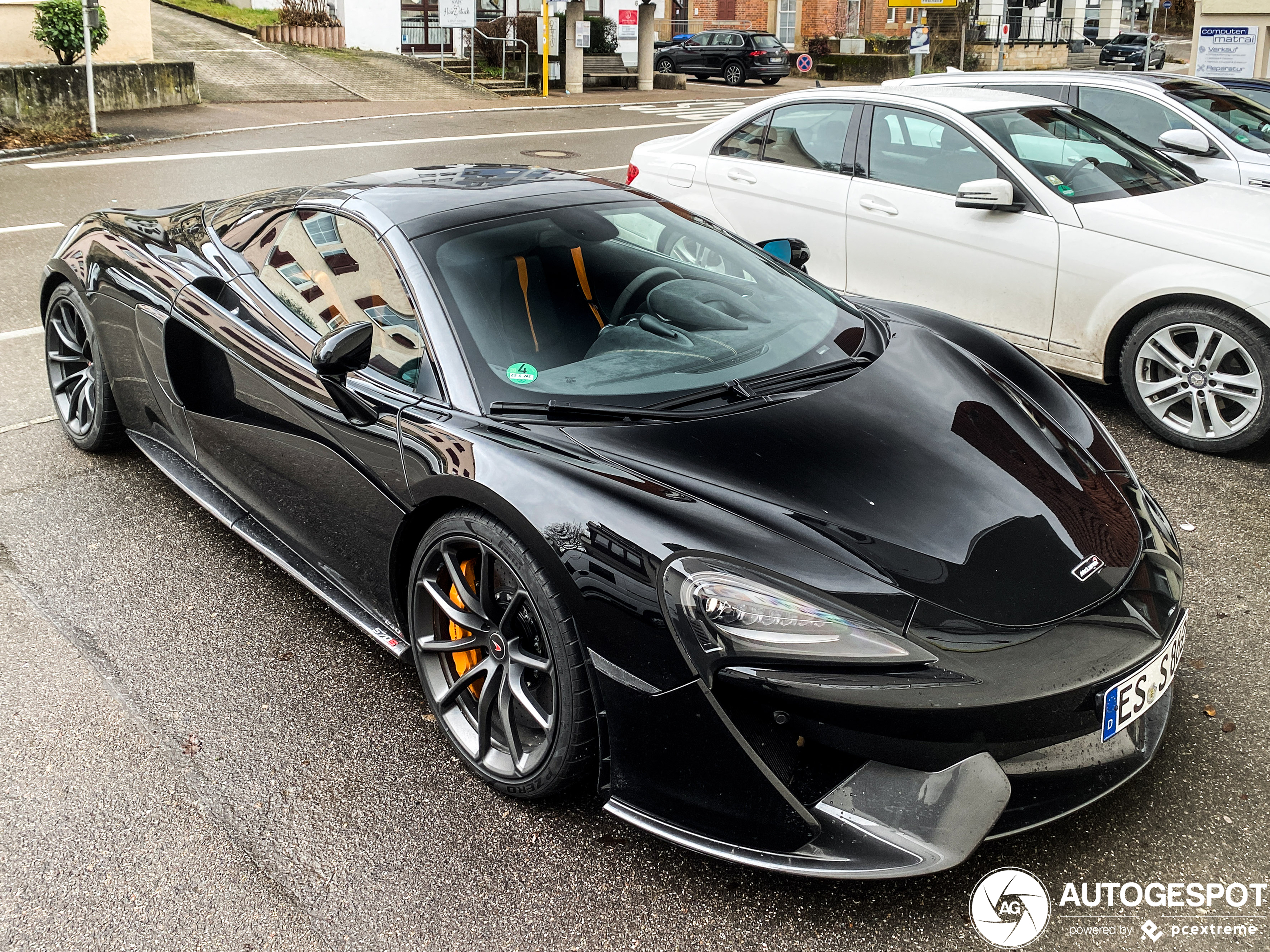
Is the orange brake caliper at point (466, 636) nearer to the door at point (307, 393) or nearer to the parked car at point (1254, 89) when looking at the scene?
the door at point (307, 393)

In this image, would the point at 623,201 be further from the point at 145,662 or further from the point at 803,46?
the point at 803,46

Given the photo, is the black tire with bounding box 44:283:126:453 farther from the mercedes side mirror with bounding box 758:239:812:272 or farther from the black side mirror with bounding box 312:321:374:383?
the mercedes side mirror with bounding box 758:239:812:272

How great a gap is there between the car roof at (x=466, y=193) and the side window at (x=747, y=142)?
118 inches

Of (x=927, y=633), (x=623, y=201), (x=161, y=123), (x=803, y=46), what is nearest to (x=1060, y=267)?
(x=623, y=201)

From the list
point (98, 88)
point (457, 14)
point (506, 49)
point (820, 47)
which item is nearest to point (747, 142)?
point (98, 88)

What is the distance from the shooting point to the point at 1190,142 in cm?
790

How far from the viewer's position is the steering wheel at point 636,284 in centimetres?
331

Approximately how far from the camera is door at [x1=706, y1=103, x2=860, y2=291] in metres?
6.32

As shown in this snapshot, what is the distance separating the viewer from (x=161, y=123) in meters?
17.0

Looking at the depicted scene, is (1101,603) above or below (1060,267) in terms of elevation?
below

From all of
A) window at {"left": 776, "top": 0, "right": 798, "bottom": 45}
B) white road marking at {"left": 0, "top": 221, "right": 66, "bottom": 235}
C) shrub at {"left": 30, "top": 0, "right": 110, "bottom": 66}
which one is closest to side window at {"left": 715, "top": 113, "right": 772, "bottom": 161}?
white road marking at {"left": 0, "top": 221, "right": 66, "bottom": 235}

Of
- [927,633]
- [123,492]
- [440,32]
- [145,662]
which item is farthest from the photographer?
[440,32]

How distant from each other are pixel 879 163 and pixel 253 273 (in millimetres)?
3723

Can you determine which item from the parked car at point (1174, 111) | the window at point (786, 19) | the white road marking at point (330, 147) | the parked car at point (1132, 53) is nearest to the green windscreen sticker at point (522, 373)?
the parked car at point (1174, 111)
